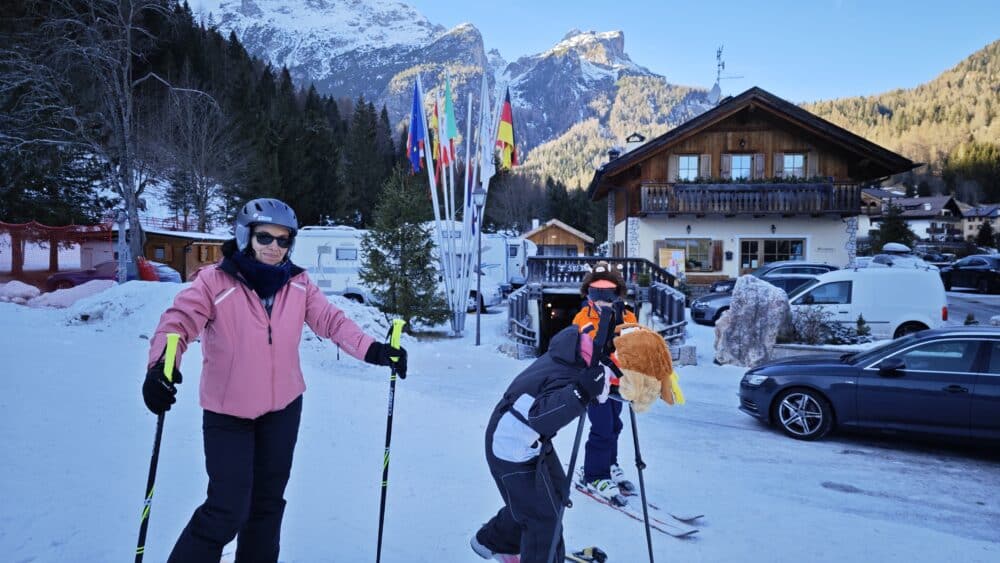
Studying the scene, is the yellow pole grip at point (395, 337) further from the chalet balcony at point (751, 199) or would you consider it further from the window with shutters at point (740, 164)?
the window with shutters at point (740, 164)

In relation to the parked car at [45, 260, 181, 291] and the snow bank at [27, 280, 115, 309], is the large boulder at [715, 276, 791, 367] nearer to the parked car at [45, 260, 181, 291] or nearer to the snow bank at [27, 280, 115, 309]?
the snow bank at [27, 280, 115, 309]

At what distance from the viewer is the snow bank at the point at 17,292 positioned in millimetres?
13264

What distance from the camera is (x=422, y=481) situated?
14.9 feet

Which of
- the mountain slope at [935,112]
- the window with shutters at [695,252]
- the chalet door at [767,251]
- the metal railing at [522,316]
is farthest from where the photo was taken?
the mountain slope at [935,112]

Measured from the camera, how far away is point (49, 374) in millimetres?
6203

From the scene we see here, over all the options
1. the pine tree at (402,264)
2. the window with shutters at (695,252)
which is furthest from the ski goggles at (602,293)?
the window with shutters at (695,252)

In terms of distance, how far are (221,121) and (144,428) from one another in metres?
35.5

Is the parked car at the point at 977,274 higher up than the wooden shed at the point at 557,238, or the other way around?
the wooden shed at the point at 557,238

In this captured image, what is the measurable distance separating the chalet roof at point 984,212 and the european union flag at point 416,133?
89.3m

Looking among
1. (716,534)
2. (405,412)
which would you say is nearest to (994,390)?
(716,534)

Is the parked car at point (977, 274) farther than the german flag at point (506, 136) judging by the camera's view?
Yes

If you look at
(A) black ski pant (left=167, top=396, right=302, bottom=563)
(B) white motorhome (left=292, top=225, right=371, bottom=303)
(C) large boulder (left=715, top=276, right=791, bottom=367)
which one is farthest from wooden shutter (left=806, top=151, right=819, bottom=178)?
(A) black ski pant (left=167, top=396, right=302, bottom=563)

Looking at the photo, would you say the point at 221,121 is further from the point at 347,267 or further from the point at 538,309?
the point at 538,309

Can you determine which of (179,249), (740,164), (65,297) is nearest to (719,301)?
(740,164)
